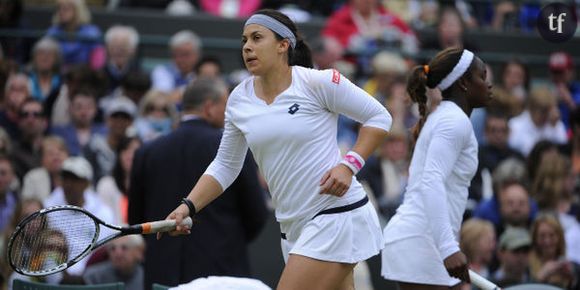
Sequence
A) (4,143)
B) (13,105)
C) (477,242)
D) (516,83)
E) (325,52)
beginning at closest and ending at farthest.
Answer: (477,242)
(4,143)
(13,105)
(325,52)
(516,83)

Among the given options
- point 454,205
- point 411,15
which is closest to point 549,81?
point 411,15

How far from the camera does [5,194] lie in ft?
33.8

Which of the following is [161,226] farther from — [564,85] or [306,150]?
[564,85]

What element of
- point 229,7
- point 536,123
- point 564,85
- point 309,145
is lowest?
point 536,123

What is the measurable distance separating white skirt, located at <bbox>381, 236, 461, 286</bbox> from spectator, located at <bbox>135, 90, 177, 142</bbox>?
180 inches

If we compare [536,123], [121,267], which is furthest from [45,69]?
[536,123]

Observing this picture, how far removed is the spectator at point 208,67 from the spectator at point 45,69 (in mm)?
1299

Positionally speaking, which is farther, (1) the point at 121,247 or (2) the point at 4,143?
(2) the point at 4,143

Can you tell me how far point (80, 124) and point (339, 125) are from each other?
2.39 metres

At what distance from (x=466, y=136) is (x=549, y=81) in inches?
304

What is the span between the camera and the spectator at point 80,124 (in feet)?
37.1

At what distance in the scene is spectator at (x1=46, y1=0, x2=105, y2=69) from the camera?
492 inches

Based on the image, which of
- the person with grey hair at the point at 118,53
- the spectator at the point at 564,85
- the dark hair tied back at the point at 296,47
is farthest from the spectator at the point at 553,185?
the dark hair tied back at the point at 296,47

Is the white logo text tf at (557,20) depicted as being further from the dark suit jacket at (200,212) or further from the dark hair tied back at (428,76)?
the dark suit jacket at (200,212)
